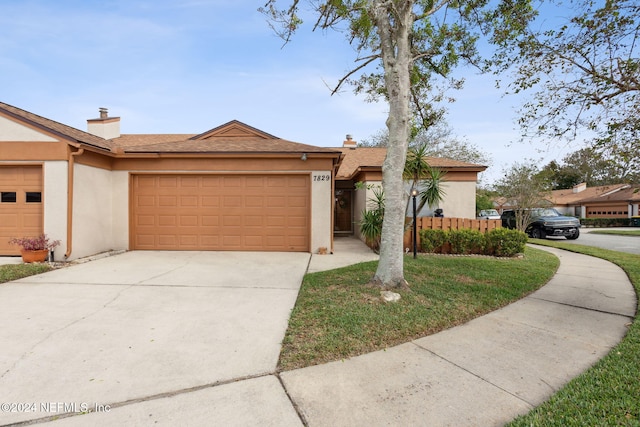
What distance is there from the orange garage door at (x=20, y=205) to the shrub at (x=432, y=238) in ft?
34.4

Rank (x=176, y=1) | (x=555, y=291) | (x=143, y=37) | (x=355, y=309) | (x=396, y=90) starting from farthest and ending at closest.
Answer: (x=143, y=37) < (x=176, y=1) < (x=555, y=291) < (x=396, y=90) < (x=355, y=309)

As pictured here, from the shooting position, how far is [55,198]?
25.7 ft

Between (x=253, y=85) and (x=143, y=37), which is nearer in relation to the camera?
(x=143, y=37)

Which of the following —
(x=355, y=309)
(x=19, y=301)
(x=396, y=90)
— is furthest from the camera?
(x=396, y=90)

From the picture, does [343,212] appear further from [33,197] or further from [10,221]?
[10,221]

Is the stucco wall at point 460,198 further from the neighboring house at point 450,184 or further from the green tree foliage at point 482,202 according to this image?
the green tree foliage at point 482,202

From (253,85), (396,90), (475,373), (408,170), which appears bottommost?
(475,373)

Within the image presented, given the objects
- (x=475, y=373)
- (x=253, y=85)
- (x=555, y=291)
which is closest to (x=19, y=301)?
(x=475, y=373)

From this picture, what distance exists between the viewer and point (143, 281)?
5875 mm

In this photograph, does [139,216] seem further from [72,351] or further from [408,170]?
[408,170]

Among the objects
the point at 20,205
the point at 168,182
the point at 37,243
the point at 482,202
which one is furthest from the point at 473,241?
the point at 482,202

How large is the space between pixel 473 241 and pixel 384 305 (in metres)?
6.24

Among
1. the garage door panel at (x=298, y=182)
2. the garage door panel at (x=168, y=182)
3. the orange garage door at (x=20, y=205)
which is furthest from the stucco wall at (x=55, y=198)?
the garage door panel at (x=298, y=182)

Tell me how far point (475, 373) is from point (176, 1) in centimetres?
1043
